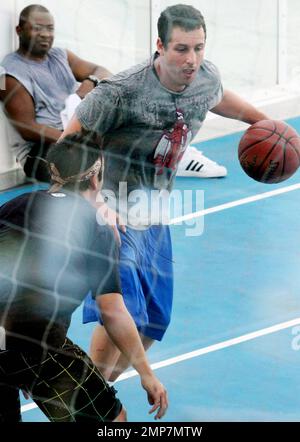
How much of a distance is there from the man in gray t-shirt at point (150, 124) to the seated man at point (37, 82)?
0.66 m

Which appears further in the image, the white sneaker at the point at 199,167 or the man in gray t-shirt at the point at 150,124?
the white sneaker at the point at 199,167

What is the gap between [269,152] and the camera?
2352 mm

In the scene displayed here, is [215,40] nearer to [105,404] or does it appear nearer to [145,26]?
[145,26]

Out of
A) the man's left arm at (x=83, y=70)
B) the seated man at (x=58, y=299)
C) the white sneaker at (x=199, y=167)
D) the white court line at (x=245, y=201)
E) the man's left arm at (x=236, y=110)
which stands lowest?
the white court line at (x=245, y=201)

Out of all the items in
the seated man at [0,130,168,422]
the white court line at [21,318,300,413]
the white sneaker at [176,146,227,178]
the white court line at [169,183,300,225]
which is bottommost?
the white court line at [21,318,300,413]

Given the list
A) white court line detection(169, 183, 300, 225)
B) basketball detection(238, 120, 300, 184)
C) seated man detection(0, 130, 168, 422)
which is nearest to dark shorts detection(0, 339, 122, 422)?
→ seated man detection(0, 130, 168, 422)

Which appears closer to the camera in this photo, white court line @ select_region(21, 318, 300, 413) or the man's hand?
the man's hand

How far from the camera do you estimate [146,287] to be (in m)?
2.40

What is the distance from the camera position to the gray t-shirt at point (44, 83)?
3.07 m

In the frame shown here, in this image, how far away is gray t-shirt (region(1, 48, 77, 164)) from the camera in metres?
3.07

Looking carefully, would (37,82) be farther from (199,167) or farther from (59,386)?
(59,386)

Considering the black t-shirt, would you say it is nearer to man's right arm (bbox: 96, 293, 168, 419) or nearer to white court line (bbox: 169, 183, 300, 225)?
man's right arm (bbox: 96, 293, 168, 419)

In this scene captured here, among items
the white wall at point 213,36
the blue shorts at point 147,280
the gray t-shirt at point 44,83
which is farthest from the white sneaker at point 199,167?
the blue shorts at point 147,280

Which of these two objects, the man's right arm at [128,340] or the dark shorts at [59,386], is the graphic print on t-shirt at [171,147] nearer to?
the man's right arm at [128,340]
